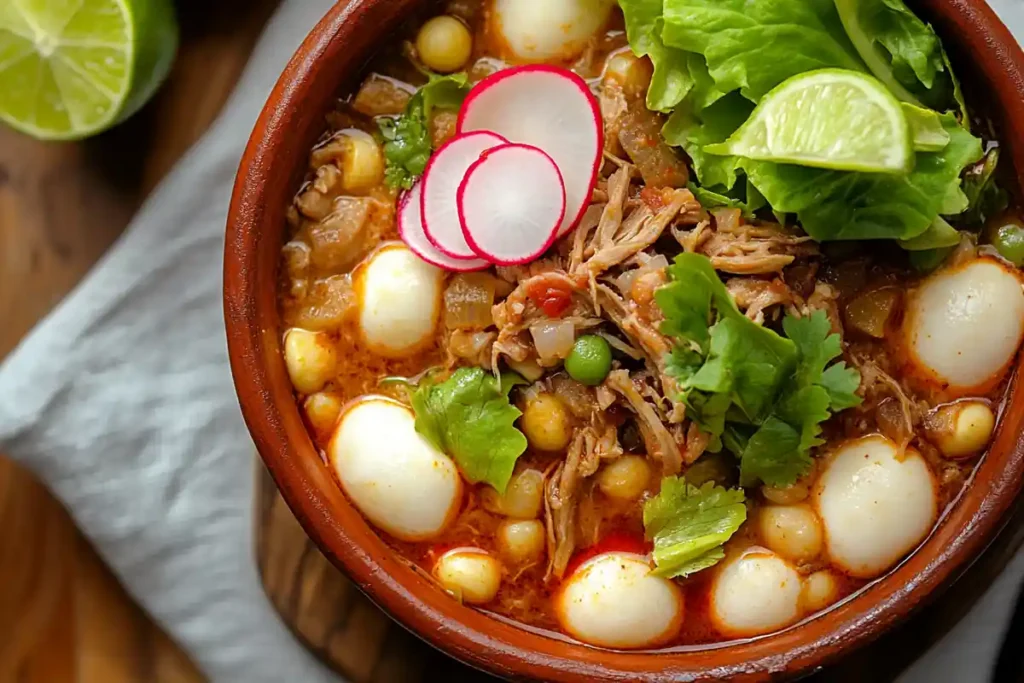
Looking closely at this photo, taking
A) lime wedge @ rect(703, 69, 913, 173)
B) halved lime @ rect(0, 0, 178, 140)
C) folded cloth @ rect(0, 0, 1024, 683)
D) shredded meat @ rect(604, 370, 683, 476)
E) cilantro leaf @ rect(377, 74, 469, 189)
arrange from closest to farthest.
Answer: lime wedge @ rect(703, 69, 913, 173) → shredded meat @ rect(604, 370, 683, 476) → cilantro leaf @ rect(377, 74, 469, 189) → halved lime @ rect(0, 0, 178, 140) → folded cloth @ rect(0, 0, 1024, 683)

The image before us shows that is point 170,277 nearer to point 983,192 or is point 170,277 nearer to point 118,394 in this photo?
point 118,394

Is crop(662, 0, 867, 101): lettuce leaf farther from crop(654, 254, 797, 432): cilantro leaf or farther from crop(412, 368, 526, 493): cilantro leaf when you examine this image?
crop(412, 368, 526, 493): cilantro leaf

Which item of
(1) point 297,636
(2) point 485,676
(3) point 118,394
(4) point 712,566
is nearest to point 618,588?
(4) point 712,566

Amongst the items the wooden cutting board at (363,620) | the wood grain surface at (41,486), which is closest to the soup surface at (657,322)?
the wooden cutting board at (363,620)

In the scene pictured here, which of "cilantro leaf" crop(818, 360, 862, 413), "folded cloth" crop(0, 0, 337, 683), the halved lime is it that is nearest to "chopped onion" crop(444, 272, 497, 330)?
"cilantro leaf" crop(818, 360, 862, 413)

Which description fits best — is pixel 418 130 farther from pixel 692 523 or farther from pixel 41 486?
pixel 41 486

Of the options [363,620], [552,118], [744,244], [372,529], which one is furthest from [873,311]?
[363,620]

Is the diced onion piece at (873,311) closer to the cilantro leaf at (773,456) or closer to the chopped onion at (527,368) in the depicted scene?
the cilantro leaf at (773,456)
